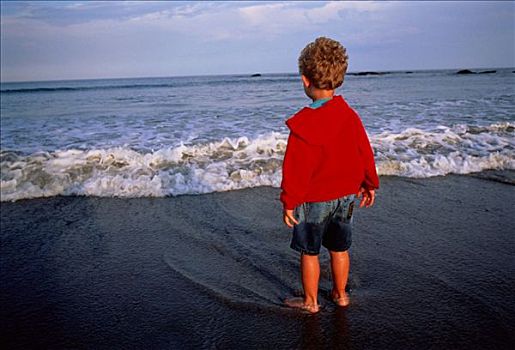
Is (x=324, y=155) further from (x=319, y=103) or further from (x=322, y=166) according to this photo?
(x=319, y=103)

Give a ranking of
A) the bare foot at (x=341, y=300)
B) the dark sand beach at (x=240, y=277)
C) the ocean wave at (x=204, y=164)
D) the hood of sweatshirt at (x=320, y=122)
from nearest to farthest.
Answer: the hood of sweatshirt at (x=320, y=122) → the dark sand beach at (x=240, y=277) → the bare foot at (x=341, y=300) → the ocean wave at (x=204, y=164)

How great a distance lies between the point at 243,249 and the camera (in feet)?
10.9

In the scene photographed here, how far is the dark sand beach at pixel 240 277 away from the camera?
219 centimetres

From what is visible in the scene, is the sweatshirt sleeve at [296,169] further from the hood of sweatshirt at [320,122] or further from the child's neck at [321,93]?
the child's neck at [321,93]

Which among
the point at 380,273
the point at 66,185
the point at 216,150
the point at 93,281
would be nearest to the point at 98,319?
the point at 93,281

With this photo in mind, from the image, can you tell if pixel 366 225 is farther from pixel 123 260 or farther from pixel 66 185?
pixel 66 185

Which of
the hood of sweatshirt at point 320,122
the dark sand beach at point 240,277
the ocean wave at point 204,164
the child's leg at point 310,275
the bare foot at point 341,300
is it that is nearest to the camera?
the hood of sweatshirt at point 320,122

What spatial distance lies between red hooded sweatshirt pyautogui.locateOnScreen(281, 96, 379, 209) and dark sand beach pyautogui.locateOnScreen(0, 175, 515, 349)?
0.77m

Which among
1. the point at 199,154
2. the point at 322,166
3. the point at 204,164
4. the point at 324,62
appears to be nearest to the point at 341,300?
the point at 322,166

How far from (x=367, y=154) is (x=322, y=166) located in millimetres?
305

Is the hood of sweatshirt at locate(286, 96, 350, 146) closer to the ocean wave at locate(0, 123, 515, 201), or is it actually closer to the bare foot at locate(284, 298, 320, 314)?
the bare foot at locate(284, 298, 320, 314)

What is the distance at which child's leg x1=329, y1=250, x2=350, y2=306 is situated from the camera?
2.40 m

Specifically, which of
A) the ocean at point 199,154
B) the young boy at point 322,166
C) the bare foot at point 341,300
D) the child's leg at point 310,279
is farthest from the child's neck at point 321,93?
the ocean at point 199,154

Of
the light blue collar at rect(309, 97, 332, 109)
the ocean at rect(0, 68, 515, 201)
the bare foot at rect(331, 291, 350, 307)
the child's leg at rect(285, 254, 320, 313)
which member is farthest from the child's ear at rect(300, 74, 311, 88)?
the ocean at rect(0, 68, 515, 201)
